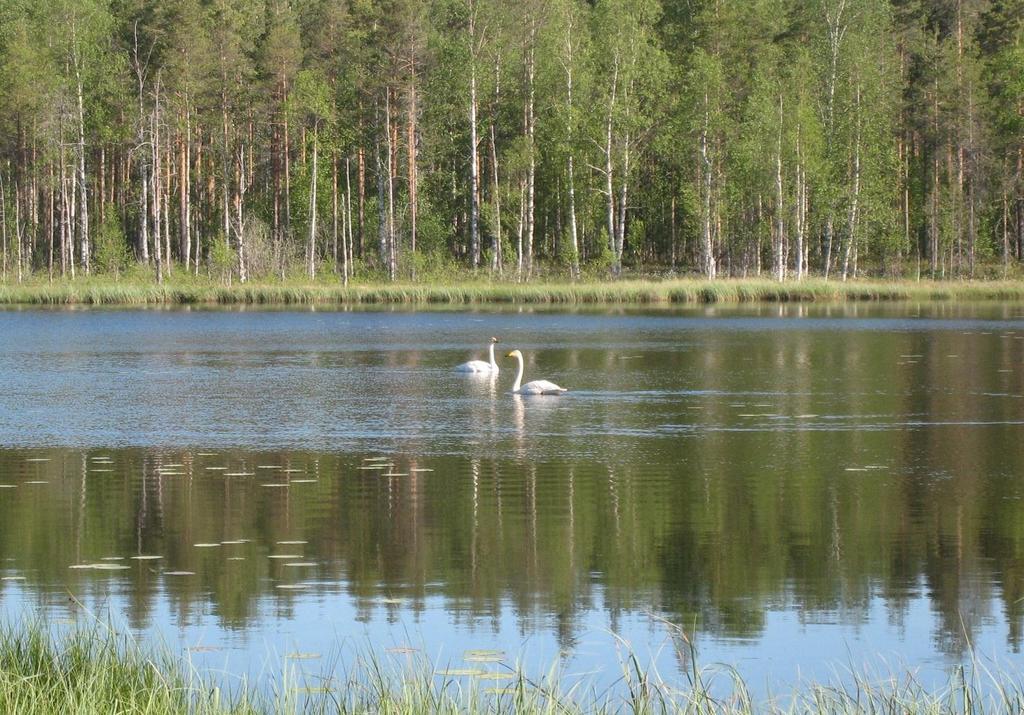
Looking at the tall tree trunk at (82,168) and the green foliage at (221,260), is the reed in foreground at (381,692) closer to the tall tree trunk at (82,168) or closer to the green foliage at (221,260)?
the green foliage at (221,260)

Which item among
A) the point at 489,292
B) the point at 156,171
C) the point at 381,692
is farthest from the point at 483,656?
the point at 156,171

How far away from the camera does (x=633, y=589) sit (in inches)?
451

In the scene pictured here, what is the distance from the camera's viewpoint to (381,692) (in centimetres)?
730

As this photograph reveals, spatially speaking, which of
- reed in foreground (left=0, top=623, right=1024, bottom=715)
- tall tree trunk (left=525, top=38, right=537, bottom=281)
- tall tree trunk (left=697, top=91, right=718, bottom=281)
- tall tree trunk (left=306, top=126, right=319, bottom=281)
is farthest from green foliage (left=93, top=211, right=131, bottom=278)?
reed in foreground (left=0, top=623, right=1024, bottom=715)

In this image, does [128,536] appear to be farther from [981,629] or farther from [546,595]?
[981,629]

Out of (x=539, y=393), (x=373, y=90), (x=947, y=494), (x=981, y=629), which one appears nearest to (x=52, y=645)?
(x=981, y=629)

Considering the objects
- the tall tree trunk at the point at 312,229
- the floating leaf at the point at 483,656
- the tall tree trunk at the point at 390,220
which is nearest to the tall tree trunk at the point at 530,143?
the tall tree trunk at the point at 390,220

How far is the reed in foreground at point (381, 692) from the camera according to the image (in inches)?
278

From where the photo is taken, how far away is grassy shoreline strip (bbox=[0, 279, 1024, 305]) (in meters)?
58.5

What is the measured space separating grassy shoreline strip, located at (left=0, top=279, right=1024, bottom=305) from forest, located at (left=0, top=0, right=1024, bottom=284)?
2.04 meters

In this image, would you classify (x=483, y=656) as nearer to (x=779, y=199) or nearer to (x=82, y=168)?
(x=779, y=199)

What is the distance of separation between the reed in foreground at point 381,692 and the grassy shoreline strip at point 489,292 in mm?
49471

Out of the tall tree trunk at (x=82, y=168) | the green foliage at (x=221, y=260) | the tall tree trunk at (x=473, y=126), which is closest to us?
the green foliage at (x=221, y=260)

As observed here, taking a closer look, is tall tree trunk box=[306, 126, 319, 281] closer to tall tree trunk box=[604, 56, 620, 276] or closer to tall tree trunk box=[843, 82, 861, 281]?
tall tree trunk box=[604, 56, 620, 276]
